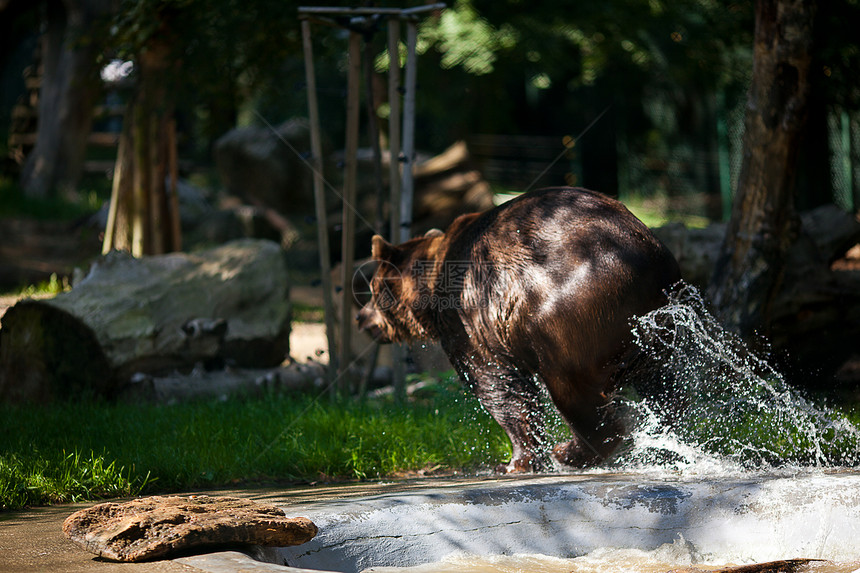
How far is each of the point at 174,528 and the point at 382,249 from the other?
3036 mm

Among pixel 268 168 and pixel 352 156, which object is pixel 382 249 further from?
pixel 268 168

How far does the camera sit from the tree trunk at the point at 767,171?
6.40 m

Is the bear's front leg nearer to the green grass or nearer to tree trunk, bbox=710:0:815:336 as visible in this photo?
the green grass

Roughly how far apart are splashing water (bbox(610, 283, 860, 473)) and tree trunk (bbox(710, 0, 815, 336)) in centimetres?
153

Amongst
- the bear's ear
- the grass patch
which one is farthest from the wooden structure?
the grass patch

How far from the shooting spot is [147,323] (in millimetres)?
6926

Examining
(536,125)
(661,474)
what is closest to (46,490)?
(661,474)

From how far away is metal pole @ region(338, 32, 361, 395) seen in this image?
676cm

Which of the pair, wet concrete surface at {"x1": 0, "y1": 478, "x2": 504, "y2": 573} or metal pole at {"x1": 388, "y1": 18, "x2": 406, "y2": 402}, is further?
metal pole at {"x1": 388, "y1": 18, "x2": 406, "y2": 402}

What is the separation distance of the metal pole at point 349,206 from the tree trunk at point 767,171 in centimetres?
292

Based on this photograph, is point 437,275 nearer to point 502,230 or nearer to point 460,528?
point 502,230

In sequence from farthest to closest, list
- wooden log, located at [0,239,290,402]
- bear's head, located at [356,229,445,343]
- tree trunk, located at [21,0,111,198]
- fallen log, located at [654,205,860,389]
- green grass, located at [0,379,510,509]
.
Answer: tree trunk, located at [21,0,111,198]
fallen log, located at [654,205,860,389]
wooden log, located at [0,239,290,402]
bear's head, located at [356,229,445,343]
green grass, located at [0,379,510,509]

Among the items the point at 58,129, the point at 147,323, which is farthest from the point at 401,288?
the point at 58,129

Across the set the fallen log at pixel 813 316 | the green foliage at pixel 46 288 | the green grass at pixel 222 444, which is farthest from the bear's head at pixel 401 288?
the green foliage at pixel 46 288
